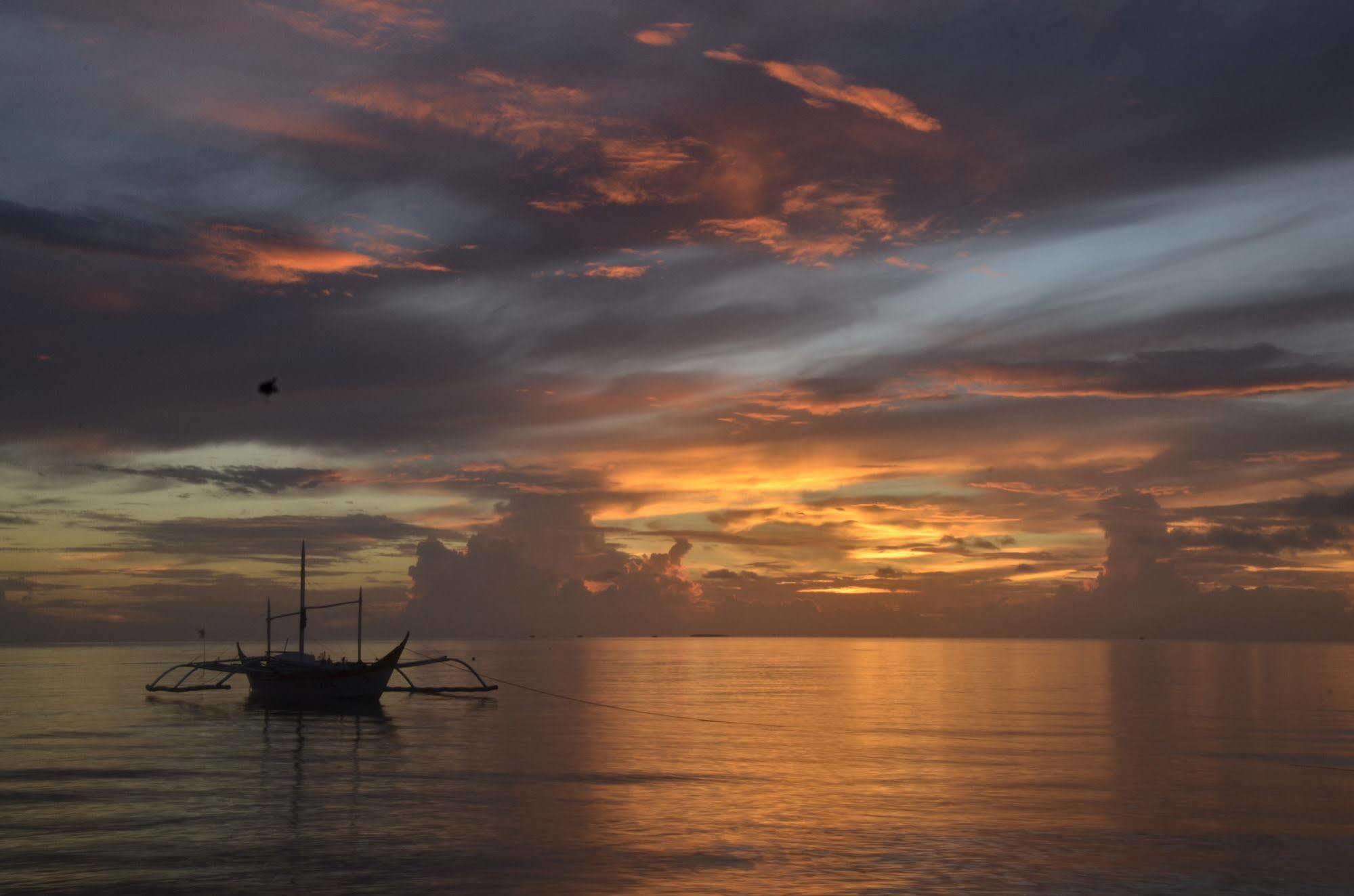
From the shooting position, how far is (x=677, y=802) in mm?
43000

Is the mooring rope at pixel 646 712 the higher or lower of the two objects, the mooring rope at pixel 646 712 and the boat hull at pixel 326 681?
the lower

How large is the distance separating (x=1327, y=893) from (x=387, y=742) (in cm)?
4930

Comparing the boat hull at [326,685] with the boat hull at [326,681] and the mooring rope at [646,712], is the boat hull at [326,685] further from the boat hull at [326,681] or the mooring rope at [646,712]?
the mooring rope at [646,712]

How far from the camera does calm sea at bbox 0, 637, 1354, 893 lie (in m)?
31.0

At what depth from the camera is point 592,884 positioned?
2988 cm

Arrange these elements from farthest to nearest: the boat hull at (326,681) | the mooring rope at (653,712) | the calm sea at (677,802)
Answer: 1. the boat hull at (326,681)
2. the mooring rope at (653,712)
3. the calm sea at (677,802)

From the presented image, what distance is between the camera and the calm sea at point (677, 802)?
31.0 meters

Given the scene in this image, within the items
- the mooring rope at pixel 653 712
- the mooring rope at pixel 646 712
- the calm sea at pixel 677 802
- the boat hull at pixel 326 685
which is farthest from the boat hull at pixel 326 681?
the mooring rope at pixel 653 712

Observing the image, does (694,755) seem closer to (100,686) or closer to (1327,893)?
(1327,893)

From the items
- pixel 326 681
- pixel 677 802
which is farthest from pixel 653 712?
pixel 677 802

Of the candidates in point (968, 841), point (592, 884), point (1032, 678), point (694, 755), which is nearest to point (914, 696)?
point (1032, 678)

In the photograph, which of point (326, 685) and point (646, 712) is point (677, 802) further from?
point (326, 685)

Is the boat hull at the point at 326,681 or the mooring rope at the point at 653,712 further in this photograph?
the boat hull at the point at 326,681

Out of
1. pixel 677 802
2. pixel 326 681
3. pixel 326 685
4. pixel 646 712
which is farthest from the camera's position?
pixel 646 712
